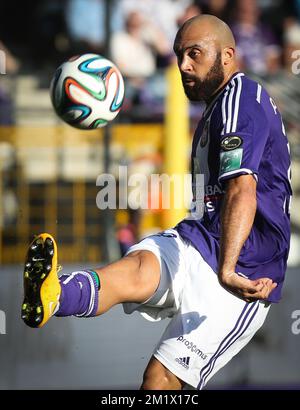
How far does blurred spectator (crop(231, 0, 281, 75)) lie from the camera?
10164 mm

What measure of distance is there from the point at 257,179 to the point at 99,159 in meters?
5.23

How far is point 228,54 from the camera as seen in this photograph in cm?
434

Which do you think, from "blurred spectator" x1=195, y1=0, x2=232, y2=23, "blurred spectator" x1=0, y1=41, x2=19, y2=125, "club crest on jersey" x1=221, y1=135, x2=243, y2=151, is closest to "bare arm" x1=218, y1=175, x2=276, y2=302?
"club crest on jersey" x1=221, y1=135, x2=243, y2=151

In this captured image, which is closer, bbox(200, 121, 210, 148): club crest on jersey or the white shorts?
the white shorts

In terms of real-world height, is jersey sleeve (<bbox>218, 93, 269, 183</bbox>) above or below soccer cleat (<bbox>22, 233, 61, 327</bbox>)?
above

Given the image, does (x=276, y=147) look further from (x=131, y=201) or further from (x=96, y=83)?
(x=131, y=201)

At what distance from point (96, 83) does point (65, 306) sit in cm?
Answer: 164

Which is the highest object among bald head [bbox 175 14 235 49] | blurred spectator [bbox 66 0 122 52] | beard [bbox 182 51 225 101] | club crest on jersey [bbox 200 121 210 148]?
blurred spectator [bbox 66 0 122 52]
